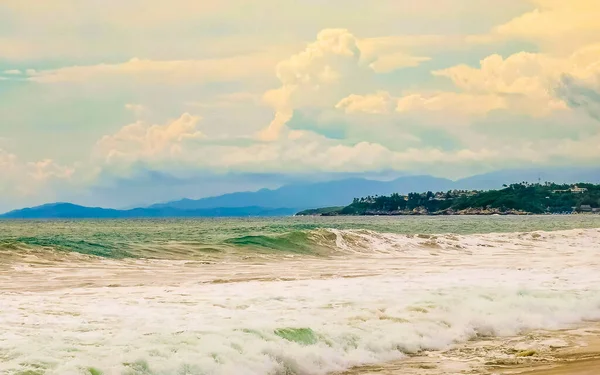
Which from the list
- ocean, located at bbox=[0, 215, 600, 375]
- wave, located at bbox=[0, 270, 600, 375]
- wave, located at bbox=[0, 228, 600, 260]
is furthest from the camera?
wave, located at bbox=[0, 228, 600, 260]

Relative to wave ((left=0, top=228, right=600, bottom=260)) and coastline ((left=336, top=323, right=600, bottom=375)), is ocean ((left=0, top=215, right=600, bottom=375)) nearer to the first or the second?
coastline ((left=336, top=323, right=600, bottom=375))

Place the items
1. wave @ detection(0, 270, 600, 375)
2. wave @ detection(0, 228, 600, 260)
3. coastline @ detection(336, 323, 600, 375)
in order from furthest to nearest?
wave @ detection(0, 228, 600, 260), coastline @ detection(336, 323, 600, 375), wave @ detection(0, 270, 600, 375)

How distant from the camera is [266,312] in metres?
14.2

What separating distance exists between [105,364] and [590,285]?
1503cm

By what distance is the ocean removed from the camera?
10453mm

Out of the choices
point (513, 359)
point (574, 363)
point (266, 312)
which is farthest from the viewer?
point (266, 312)

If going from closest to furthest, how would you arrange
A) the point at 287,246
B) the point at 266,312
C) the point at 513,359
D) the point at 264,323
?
1. the point at 513,359
2. the point at 264,323
3. the point at 266,312
4. the point at 287,246

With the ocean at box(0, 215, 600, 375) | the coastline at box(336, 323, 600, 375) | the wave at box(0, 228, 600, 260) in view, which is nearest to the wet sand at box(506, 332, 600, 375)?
the coastline at box(336, 323, 600, 375)

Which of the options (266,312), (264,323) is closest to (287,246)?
(266,312)

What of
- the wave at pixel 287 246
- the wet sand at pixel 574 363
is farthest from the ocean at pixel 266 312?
the wet sand at pixel 574 363

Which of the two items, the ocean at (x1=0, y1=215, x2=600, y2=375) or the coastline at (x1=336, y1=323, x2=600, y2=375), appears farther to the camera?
the coastline at (x1=336, y1=323, x2=600, y2=375)

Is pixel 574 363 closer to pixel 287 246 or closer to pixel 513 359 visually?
pixel 513 359

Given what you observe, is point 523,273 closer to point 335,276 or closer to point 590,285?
point 590,285

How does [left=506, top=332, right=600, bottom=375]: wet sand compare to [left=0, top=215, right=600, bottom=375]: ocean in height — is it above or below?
below
